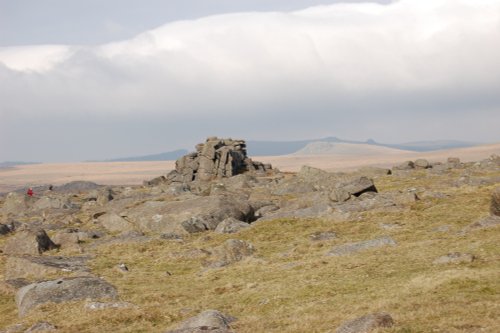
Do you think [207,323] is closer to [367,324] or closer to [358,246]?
[367,324]

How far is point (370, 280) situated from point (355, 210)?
85.3 feet

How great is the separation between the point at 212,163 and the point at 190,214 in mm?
64216

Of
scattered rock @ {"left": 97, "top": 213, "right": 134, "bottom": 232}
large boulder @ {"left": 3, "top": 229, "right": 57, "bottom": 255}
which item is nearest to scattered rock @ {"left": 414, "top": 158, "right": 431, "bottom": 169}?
scattered rock @ {"left": 97, "top": 213, "right": 134, "bottom": 232}

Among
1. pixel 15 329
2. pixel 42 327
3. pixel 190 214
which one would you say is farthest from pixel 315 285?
pixel 190 214

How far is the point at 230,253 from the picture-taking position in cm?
3944

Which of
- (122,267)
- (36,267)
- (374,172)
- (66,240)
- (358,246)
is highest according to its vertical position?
(374,172)

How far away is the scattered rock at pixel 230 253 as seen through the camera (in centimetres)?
3847

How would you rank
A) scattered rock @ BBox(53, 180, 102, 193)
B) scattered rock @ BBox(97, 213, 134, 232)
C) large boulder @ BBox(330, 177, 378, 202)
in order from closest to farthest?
large boulder @ BBox(330, 177, 378, 202) < scattered rock @ BBox(97, 213, 134, 232) < scattered rock @ BBox(53, 180, 102, 193)

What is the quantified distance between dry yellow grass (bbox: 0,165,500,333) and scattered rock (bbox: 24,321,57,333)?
1.36ft

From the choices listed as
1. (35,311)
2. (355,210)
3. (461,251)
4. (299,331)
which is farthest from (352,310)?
(355,210)

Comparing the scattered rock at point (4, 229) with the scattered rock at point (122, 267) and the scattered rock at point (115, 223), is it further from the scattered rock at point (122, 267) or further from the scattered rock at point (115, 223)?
the scattered rock at point (122, 267)

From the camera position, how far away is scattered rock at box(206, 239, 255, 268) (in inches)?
1515

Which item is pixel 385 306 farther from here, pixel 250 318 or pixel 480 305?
pixel 250 318

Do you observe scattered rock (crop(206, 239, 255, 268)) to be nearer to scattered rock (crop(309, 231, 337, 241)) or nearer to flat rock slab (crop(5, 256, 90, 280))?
scattered rock (crop(309, 231, 337, 241))
